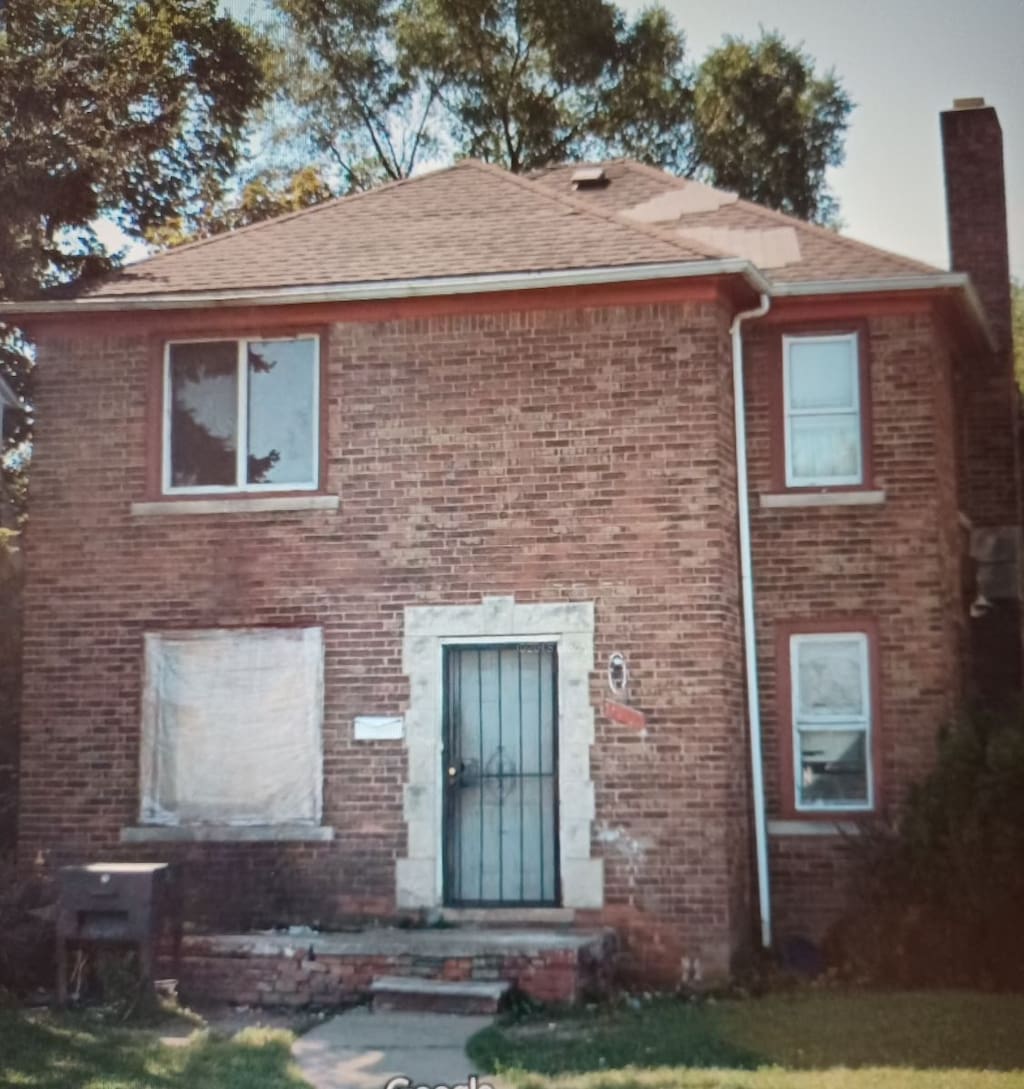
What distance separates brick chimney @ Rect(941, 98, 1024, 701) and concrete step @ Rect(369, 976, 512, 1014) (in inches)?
232

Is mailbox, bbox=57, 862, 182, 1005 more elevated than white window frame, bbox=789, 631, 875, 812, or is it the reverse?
white window frame, bbox=789, 631, 875, 812

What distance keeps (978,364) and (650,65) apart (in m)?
4.19

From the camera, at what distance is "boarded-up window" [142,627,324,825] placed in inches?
460

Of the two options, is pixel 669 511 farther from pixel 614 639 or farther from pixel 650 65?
pixel 650 65

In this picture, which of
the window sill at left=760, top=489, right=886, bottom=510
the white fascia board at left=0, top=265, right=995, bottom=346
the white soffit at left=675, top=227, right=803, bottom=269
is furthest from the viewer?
the white soffit at left=675, top=227, right=803, bottom=269

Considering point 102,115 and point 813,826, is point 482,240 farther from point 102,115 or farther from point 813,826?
point 813,826

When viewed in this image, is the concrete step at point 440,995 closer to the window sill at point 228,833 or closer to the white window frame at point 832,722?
the window sill at point 228,833

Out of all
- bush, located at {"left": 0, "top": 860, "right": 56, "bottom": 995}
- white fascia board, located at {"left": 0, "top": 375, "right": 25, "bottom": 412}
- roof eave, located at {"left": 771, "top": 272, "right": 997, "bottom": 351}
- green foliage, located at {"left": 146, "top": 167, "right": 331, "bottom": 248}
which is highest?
green foliage, located at {"left": 146, "top": 167, "right": 331, "bottom": 248}

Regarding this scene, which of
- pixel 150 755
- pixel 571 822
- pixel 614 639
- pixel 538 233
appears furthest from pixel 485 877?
pixel 538 233

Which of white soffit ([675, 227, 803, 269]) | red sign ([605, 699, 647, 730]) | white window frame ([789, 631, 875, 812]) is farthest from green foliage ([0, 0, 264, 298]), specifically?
white window frame ([789, 631, 875, 812])

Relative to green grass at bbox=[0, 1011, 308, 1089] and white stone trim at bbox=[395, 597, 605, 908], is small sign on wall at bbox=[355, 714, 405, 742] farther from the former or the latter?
green grass at bbox=[0, 1011, 308, 1089]

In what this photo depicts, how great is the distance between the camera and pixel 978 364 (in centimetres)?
1417

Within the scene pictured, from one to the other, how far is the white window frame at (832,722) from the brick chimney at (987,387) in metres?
2.15

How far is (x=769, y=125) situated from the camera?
1361cm
